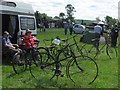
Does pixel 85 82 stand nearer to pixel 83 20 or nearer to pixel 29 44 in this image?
pixel 29 44

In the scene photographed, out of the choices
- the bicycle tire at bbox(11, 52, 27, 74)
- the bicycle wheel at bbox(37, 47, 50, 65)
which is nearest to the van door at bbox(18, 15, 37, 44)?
the bicycle tire at bbox(11, 52, 27, 74)

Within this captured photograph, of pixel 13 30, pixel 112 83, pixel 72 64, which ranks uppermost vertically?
pixel 13 30

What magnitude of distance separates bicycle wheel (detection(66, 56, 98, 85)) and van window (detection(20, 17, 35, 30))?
512cm

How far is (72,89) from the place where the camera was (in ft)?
25.8

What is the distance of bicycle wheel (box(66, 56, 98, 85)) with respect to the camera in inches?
329

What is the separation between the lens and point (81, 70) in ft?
28.5

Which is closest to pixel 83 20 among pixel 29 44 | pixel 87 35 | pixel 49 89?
pixel 87 35

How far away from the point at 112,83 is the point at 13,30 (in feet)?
18.9

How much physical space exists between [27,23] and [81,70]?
18.8 feet

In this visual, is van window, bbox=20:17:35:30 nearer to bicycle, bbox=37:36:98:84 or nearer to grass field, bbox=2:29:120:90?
grass field, bbox=2:29:120:90

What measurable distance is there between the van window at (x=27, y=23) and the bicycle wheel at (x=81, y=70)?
5.12 m

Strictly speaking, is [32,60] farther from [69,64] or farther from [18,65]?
[69,64]

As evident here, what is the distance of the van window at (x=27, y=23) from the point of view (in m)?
13.3

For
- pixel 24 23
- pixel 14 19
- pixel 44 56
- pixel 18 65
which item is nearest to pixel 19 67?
pixel 18 65
